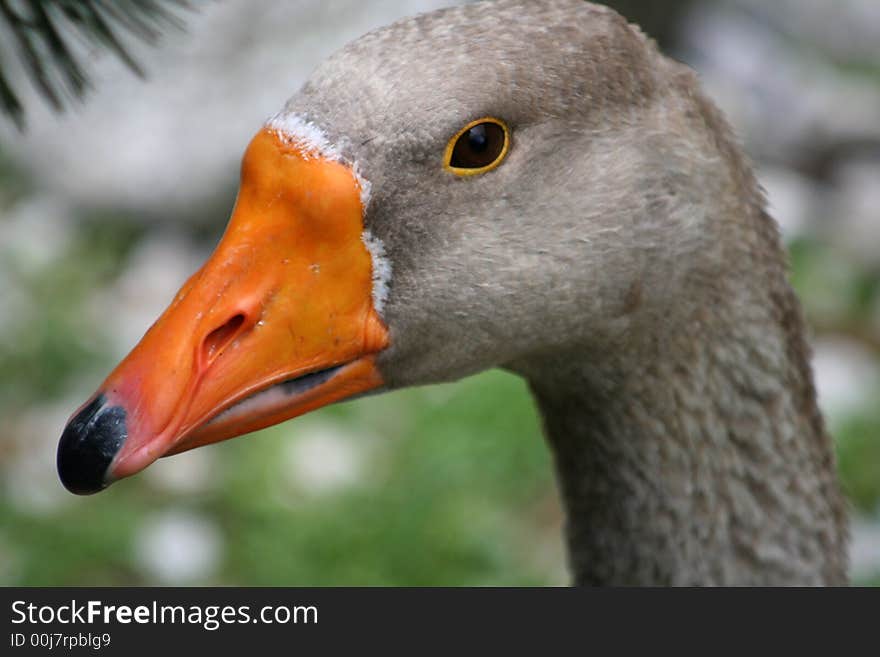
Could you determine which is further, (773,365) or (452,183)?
(773,365)

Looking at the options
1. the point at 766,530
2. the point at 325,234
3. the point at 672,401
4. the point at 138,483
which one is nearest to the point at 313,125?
the point at 325,234

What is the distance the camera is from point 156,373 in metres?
1.86

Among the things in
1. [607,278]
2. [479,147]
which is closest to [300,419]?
[607,278]

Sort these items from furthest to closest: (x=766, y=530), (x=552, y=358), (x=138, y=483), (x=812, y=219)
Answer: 1. (x=812, y=219)
2. (x=138, y=483)
3. (x=766, y=530)
4. (x=552, y=358)

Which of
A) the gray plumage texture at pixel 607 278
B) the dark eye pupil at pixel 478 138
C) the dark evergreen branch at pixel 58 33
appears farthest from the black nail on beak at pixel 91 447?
the dark eye pupil at pixel 478 138

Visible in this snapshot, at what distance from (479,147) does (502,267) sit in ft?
0.73

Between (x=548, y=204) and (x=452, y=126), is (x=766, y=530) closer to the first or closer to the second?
(x=548, y=204)

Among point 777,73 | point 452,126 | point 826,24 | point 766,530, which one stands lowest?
point 766,530

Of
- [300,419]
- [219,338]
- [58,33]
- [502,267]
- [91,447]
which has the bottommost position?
[91,447]

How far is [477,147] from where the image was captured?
197cm

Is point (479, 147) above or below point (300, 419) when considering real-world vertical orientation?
below

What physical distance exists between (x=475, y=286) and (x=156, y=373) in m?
0.57

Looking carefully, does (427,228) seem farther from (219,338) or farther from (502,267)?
(219,338)

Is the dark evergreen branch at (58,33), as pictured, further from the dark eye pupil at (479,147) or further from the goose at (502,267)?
the dark eye pupil at (479,147)
